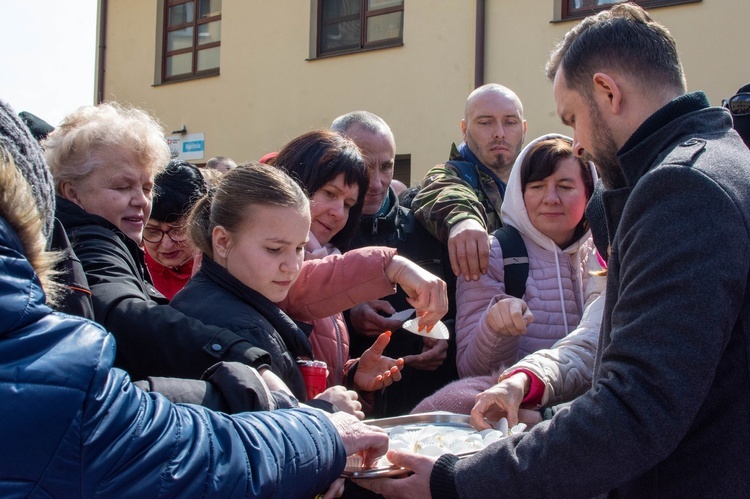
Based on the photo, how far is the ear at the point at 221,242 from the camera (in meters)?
2.30

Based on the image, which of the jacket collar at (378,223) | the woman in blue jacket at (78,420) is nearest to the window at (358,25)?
the jacket collar at (378,223)

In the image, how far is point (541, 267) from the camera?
296cm

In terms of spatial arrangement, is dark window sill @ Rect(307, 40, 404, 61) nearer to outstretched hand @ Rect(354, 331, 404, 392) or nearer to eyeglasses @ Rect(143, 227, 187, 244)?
eyeglasses @ Rect(143, 227, 187, 244)

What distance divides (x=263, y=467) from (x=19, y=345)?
490 millimetres

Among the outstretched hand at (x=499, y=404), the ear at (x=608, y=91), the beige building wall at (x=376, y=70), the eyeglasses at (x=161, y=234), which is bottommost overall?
the outstretched hand at (x=499, y=404)

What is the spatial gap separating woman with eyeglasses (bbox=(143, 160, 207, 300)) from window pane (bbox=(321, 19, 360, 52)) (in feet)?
27.4

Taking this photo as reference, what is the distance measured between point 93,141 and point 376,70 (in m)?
8.37

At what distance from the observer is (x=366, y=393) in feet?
9.11

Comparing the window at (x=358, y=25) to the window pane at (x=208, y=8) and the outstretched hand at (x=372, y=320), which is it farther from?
the outstretched hand at (x=372, y=320)

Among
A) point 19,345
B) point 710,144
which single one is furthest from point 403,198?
point 19,345

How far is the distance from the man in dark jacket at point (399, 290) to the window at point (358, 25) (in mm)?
7017

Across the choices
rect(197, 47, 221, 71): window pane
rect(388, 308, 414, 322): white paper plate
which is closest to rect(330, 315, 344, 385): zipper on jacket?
rect(388, 308, 414, 322): white paper plate

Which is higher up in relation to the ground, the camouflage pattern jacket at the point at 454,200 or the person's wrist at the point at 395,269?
the camouflage pattern jacket at the point at 454,200

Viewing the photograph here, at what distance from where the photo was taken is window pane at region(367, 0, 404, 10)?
10.6 m
